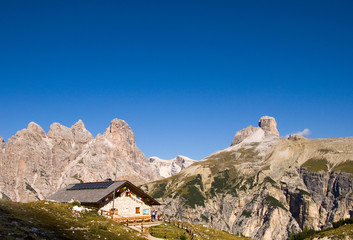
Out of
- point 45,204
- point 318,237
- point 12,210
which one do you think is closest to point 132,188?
point 45,204

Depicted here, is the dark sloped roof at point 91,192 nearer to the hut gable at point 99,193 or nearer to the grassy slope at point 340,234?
the hut gable at point 99,193

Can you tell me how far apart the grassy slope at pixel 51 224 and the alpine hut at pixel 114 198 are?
729cm

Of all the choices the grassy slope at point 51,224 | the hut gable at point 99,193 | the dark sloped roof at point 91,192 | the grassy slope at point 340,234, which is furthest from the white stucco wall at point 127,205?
the grassy slope at point 340,234

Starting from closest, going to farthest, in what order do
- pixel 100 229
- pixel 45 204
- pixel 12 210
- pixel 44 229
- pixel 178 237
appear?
pixel 44 229
pixel 12 210
pixel 100 229
pixel 45 204
pixel 178 237

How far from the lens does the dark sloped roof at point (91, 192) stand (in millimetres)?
48912

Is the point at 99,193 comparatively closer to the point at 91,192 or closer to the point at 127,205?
the point at 91,192

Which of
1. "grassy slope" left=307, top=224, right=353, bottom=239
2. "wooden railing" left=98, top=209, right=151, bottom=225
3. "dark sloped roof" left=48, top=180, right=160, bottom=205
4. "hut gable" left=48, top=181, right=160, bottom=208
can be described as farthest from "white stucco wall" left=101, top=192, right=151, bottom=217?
"grassy slope" left=307, top=224, right=353, bottom=239

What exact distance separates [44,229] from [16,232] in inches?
169

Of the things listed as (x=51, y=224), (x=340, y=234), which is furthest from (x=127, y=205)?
(x=340, y=234)

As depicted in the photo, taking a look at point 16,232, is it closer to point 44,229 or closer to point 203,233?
point 44,229

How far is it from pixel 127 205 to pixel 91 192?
20.7 ft

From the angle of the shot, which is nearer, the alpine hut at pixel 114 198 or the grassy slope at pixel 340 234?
the grassy slope at pixel 340 234

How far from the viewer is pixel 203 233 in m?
49.0

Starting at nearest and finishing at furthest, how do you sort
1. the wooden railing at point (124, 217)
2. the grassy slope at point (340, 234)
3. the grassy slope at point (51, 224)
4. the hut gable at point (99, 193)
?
1. the grassy slope at point (51, 224)
2. the grassy slope at point (340, 234)
3. the wooden railing at point (124, 217)
4. the hut gable at point (99, 193)
